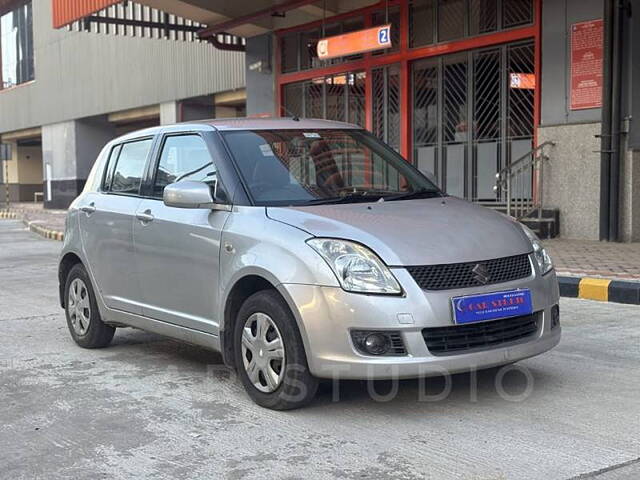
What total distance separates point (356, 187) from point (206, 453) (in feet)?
6.73

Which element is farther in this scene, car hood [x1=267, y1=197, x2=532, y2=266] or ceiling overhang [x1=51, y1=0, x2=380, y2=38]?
ceiling overhang [x1=51, y1=0, x2=380, y2=38]

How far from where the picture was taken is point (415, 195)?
5254 millimetres

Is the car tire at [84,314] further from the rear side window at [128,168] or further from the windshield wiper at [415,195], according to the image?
the windshield wiper at [415,195]

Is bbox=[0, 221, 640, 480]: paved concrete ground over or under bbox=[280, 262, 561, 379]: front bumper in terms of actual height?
under

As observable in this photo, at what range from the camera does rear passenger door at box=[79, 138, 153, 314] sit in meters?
5.71

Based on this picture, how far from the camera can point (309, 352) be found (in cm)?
423

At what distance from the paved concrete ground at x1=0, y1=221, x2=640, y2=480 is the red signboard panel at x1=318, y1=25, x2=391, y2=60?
364 inches

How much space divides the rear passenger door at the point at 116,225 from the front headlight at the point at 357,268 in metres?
1.94

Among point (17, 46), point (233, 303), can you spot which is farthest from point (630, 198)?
point (17, 46)

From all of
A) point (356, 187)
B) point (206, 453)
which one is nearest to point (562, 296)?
point (356, 187)

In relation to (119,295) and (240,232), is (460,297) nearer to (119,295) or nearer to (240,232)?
(240,232)

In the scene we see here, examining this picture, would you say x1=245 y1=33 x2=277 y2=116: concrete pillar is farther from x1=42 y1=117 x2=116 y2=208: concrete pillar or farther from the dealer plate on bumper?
the dealer plate on bumper

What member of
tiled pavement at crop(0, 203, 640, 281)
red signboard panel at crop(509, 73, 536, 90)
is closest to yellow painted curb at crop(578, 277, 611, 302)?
tiled pavement at crop(0, 203, 640, 281)

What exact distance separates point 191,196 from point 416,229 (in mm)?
1411
